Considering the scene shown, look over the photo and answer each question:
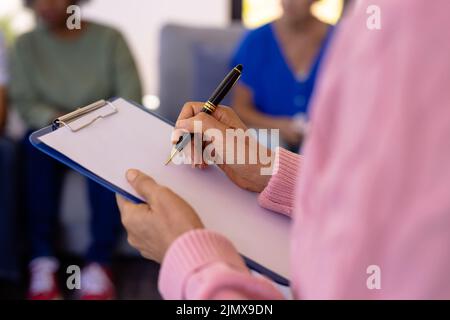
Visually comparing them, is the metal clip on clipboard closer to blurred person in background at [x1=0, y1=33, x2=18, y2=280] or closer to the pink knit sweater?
the pink knit sweater

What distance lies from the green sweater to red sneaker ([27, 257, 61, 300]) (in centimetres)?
37

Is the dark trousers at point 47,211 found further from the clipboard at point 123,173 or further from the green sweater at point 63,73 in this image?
A: the clipboard at point 123,173

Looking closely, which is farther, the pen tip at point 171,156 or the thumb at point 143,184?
the pen tip at point 171,156

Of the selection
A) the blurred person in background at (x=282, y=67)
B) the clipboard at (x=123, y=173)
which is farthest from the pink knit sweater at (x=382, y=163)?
the blurred person in background at (x=282, y=67)

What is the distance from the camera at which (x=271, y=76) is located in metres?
1.84

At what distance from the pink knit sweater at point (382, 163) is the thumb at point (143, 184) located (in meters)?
0.20

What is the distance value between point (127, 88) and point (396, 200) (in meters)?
1.48

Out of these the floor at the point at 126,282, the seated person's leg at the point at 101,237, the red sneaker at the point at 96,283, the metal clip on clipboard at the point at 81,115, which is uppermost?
the metal clip on clipboard at the point at 81,115

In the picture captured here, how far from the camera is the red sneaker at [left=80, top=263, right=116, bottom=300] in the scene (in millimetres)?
1650

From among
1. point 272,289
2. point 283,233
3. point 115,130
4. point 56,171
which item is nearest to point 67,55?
point 56,171

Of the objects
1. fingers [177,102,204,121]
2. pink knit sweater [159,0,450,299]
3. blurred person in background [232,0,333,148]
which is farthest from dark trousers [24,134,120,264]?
pink knit sweater [159,0,450,299]

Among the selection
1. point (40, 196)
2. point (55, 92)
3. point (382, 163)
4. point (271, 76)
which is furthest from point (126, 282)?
point (382, 163)

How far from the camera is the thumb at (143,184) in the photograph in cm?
59

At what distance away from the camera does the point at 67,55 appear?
1771 mm
